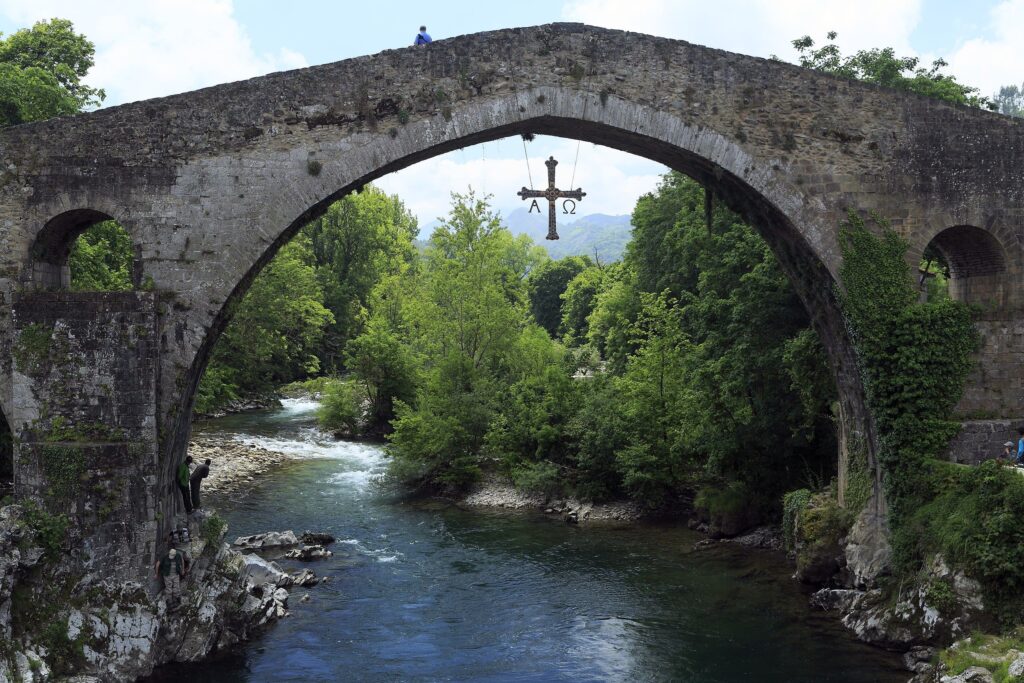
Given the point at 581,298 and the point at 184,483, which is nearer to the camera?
the point at 184,483

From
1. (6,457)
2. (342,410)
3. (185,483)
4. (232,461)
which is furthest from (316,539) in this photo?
(342,410)

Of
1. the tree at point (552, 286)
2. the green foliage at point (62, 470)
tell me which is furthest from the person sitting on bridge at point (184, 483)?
the tree at point (552, 286)

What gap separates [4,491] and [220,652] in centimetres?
491

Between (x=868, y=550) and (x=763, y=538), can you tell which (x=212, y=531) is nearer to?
(x=868, y=550)

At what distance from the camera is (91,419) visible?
10242mm

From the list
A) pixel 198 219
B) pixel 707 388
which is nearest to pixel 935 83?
pixel 707 388

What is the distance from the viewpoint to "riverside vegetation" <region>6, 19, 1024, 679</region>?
1148 centimetres

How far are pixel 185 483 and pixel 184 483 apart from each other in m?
0.02

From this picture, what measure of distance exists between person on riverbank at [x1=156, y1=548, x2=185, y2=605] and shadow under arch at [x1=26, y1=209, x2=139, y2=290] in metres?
3.27

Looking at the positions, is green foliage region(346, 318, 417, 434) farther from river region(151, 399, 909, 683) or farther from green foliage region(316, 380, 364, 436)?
river region(151, 399, 909, 683)

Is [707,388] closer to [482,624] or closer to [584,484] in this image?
[584,484]

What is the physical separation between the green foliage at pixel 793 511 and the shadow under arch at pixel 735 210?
101 cm

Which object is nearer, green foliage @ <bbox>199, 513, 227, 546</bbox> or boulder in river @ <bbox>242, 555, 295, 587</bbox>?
green foliage @ <bbox>199, 513, 227, 546</bbox>

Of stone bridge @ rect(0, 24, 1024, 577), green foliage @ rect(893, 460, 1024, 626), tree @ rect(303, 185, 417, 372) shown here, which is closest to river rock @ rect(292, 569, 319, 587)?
stone bridge @ rect(0, 24, 1024, 577)
